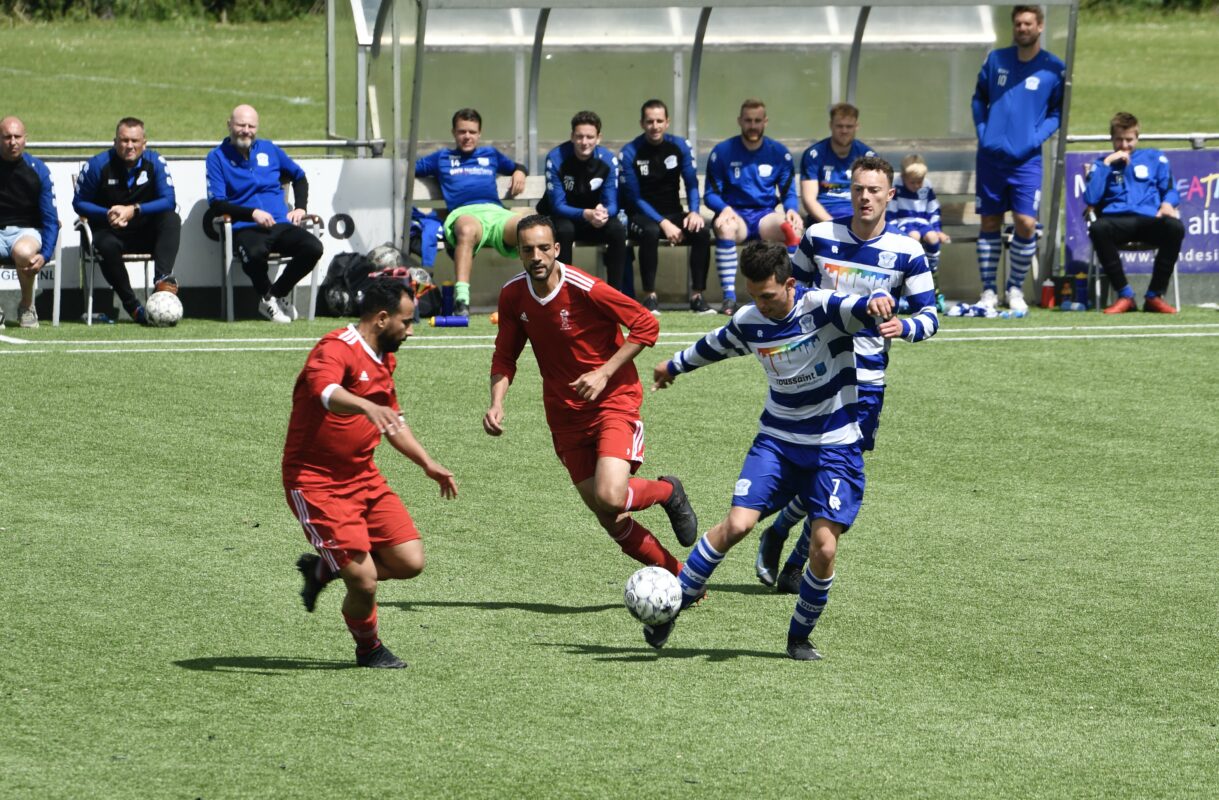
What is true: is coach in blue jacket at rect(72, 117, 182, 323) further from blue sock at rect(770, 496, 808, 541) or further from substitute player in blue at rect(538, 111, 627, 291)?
blue sock at rect(770, 496, 808, 541)

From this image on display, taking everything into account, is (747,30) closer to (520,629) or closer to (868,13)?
(868,13)

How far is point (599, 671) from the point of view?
21.3 feet

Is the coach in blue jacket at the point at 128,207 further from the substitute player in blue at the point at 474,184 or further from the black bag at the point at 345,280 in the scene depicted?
the substitute player in blue at the point at 474,184

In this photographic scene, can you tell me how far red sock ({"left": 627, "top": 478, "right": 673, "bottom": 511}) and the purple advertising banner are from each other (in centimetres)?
946

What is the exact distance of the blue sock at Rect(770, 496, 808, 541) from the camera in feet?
25.5

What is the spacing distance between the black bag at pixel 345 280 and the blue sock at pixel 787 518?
293 inches

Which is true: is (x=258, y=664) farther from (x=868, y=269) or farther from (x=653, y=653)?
(x=868, y=269)

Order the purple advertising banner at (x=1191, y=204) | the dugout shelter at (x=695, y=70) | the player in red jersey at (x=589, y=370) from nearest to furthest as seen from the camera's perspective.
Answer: the player in red jersey at (x=589, y=370), the purple advertising banner at (x=1191, y=204), the dugout shelter at (x=695, y=70)

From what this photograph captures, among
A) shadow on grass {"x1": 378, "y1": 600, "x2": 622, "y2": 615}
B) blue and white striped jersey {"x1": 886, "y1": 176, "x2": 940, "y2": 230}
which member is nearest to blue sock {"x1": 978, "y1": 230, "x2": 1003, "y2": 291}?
blue and white striped jersey {"x1": 886, "y1": 176, "x2": 940, "y2": 230}

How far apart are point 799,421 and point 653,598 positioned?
2.93ft

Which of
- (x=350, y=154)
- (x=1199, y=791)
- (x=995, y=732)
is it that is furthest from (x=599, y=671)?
(x=350, y=154)

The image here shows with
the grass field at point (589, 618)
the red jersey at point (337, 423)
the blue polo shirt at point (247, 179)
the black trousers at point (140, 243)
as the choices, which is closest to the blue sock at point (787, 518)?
the grass field at point (589, 618)

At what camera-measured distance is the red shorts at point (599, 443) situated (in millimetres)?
7734

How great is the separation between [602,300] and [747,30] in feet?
34.5
